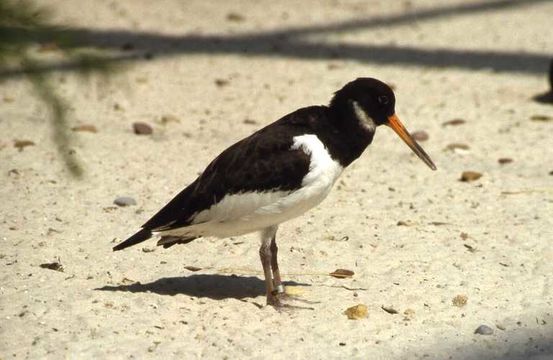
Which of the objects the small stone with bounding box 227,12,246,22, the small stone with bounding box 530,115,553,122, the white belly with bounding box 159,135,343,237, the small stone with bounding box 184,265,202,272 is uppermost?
the white belly with bounding box 159,135,343,237

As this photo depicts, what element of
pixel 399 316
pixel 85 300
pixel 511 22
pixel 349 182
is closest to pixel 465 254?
pixel 399 316

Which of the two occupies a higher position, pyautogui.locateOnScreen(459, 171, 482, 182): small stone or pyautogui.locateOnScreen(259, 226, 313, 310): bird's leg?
pyautogui.locateOnScreen(259, 226, 313, 310): bird's leg

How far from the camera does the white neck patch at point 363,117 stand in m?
5.74

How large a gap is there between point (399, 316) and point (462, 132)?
3469 mm

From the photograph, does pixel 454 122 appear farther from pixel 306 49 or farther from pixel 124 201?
pixel 124 201

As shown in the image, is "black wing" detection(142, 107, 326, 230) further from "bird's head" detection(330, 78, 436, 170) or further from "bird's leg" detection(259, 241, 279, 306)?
"bird's leg" detection(259, 241, 279, 306)

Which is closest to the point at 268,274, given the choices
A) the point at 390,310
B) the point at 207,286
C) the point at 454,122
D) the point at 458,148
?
the point at 207,286

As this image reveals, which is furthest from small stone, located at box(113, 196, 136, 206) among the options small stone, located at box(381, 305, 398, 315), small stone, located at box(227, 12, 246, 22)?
small stone, located at box(227, 12, 246, 22)

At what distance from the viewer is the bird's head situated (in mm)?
5734

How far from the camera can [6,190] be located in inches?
289

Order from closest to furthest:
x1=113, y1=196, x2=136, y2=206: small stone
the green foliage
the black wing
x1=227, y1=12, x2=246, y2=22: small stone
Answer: the green foliage
the black wing
x1=113, y1=196, x2=136, y2=206: small stone
x1=227, y1=12, x2=246, y2=22: small stone

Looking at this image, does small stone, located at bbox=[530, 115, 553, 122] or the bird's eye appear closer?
the bird's eye

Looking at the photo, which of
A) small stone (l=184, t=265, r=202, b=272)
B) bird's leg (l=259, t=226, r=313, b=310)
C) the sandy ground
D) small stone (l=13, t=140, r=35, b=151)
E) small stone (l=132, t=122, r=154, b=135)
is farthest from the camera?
small stone (l=132, t=122, r=154, b=135)

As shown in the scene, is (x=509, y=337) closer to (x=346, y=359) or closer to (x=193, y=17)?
(x=346, y=359)
